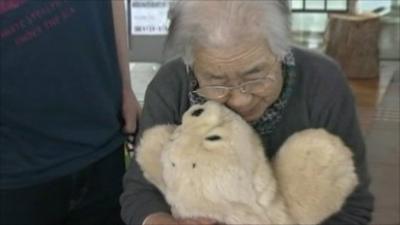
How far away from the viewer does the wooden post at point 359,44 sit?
4.53 meters

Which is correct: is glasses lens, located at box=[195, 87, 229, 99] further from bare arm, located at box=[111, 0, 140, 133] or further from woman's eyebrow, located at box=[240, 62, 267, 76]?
bare arm, located at box=[111, 0, 140, 133]

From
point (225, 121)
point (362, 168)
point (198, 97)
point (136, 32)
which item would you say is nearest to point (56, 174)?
point (198, 97)

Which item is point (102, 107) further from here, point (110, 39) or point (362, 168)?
point (362, 168)

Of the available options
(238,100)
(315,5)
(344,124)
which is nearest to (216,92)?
(238,100)

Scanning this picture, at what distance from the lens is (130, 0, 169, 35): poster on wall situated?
4082 mm

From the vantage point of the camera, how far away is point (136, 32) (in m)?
4.30

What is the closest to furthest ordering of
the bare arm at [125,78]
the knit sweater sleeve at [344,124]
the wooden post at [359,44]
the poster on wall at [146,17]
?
the knit sweater sleeve at [344,124] → the bare arm at [125,78] → the poster on wall at [146,17] → the wooden post at [359,44]

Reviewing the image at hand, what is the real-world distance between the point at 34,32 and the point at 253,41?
49 cm

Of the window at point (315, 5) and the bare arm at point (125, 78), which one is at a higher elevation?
the bare arm at point (125, 78)

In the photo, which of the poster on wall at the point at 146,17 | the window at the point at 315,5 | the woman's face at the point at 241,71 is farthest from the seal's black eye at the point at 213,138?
the window at the point at 315,5

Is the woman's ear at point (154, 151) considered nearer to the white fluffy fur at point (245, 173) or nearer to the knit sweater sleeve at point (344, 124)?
the white fluffy fur at point (245, 173)

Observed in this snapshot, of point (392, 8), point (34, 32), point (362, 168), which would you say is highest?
point (34, 32)

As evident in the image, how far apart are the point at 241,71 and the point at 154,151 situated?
21cm

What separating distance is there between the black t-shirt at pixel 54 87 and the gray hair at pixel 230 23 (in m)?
0.34
